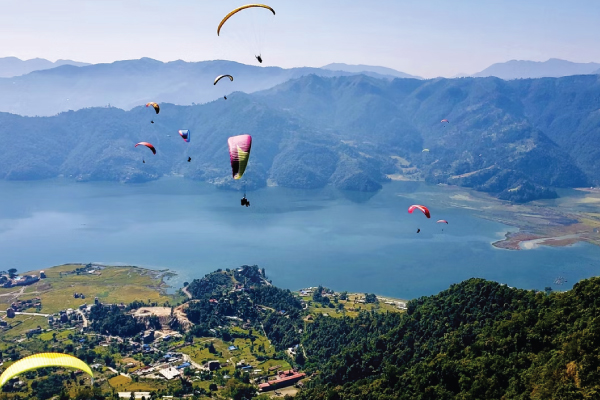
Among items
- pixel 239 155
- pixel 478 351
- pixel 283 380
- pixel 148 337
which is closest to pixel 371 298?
pixel 283 380

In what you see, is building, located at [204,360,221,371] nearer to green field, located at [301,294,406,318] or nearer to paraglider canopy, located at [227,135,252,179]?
green field, located at [301,294,406,318]

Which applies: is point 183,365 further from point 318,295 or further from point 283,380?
point 318,295

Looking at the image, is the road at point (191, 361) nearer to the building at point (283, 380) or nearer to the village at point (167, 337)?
the village at point (167, 337)

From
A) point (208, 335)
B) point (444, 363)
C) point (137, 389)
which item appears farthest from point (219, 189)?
point (444, 363)

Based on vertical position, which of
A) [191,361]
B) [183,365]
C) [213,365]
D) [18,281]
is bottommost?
[191,361]

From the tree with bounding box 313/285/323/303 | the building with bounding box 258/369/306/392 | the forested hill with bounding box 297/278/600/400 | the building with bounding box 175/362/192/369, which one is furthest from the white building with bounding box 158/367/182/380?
the tree with bounding box 313/285/323/303

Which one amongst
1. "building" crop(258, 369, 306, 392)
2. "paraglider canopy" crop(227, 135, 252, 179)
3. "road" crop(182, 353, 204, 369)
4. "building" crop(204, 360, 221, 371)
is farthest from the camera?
"road" crop(182, 353, 204, 369)

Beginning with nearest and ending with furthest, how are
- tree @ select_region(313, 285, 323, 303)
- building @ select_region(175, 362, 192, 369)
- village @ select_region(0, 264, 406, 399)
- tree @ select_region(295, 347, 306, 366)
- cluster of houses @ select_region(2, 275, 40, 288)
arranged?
village @ select_region(0, 264, 406, 399) < building @ select_region(175, 362, 192, 369) < tree @ select_region(295, 347, 306, 366) < tree @ select_region(313, 285, 323, 303) < cluster of houses @ select_region(2, 275, 40, 288)
